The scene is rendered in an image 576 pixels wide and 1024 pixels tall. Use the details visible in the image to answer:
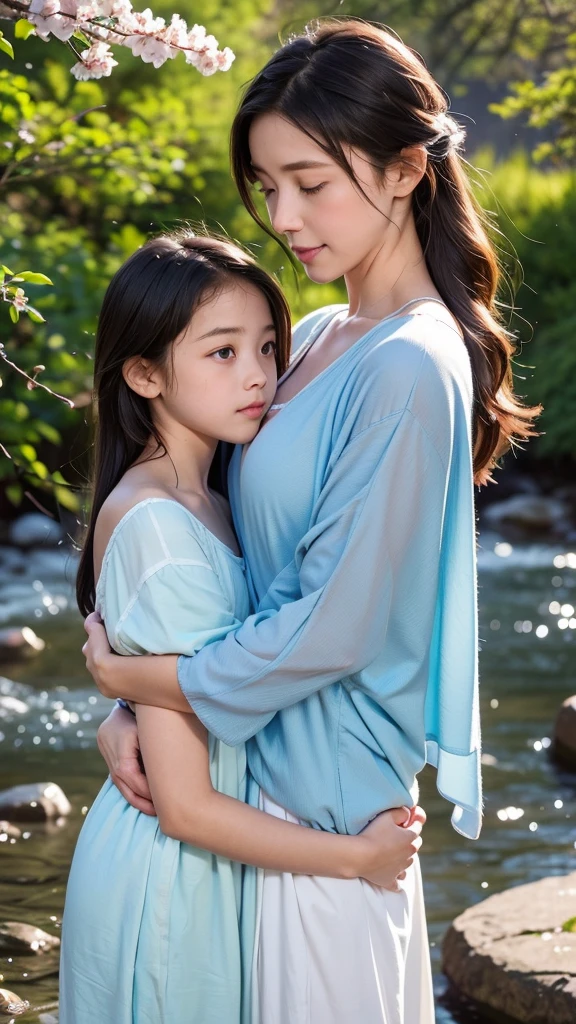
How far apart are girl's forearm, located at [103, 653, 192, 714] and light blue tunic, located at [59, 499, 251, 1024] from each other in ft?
0.07

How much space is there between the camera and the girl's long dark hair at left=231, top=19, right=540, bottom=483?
76.0 inches

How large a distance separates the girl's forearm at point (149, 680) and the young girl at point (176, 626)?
0.02 metres

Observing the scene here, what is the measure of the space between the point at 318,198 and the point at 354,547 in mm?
A: 554

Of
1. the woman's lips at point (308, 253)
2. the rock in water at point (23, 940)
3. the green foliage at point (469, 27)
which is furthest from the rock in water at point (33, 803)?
the green foliage at point (469, 27)

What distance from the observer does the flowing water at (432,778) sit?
417cm

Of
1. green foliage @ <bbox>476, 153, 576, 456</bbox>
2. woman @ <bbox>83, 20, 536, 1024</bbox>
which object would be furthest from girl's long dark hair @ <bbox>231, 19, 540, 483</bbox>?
green foliage @ <bbox>476, 153, 576, 456</bbox>

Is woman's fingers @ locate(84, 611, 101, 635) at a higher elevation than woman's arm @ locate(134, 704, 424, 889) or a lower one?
higher

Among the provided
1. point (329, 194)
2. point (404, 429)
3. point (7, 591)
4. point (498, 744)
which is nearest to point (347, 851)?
point (404, 429)

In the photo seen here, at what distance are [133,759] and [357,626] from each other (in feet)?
1.41

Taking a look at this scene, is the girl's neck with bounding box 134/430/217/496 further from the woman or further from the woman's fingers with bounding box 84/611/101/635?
the woman's fingers with bounding box 84/611/101/635

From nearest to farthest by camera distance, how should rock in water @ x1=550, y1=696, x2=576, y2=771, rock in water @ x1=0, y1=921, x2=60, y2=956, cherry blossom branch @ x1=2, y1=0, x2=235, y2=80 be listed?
cherry blossom branch @ x1=2, y1=0, x2=235, y2=80 → rock in water @ x1=0, y1=921, x2=60, y2=956 → rock in water @ x1=550, y1=696, x2=576, y2=771

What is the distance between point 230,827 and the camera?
186cm

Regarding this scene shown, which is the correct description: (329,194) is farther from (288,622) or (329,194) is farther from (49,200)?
(49,200)

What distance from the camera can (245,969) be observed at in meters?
1.94
